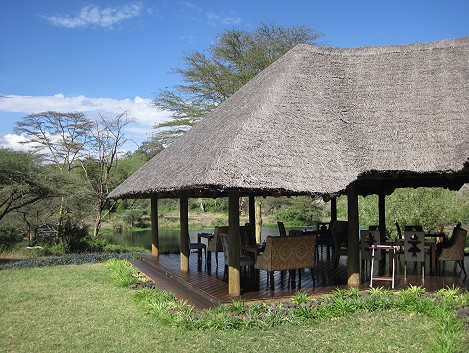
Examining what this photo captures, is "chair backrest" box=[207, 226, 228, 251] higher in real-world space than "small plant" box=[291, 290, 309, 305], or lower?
higher

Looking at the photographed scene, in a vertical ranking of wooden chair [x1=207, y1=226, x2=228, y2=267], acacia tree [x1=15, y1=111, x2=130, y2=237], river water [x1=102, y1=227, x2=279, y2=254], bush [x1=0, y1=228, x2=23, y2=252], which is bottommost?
river water [x1=102, y1=227, x2=279, y2=254]

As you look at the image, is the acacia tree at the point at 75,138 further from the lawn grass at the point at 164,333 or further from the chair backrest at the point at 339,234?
the lawn grass at the point at 164,333

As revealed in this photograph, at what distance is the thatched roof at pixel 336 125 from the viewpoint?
21.8ft

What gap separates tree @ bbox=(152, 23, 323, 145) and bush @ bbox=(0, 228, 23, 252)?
24.1 ft

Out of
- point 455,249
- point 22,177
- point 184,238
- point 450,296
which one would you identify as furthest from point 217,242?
point 22,177

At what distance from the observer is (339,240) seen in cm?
964

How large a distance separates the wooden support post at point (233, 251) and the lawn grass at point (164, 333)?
1.15m

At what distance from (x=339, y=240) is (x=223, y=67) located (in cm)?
1142

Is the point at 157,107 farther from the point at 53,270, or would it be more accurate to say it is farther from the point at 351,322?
the point at 351,322

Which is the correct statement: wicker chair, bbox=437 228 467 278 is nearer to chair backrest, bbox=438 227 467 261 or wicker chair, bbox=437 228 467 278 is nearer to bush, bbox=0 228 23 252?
chair backrest, bbox=438 227 467 261

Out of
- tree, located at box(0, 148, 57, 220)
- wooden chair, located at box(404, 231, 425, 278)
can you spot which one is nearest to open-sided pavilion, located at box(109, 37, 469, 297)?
wooden chair, located at box(404, 231, 425, 278)

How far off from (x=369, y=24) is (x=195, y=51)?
25.9ft

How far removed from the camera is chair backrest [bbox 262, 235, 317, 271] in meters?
7.16

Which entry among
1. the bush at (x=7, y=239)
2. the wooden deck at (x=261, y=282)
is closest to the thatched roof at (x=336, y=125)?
the wooden deck at (x=261, y=282)
